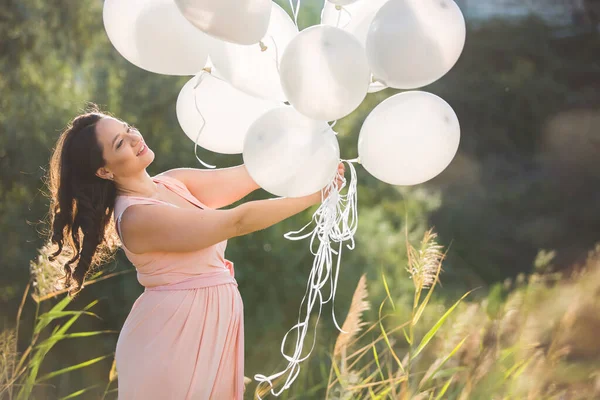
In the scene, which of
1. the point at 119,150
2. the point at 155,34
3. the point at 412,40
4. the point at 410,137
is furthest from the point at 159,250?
the point at 412,40

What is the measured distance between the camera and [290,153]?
139 cm

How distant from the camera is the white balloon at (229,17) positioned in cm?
136

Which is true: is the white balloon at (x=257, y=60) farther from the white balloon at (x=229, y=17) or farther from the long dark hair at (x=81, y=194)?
the long dark hair at (x=81, y=194)

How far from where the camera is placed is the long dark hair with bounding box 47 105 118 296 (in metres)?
1.64

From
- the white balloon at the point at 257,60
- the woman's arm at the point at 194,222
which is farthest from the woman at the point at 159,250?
the white balloon at the point at 257,60

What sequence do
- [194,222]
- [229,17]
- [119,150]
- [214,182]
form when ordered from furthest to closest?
[214,182], [119,150], [194,222], [229,17]

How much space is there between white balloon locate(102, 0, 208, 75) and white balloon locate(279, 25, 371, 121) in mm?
277

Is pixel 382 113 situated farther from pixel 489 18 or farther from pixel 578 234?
pixel 489 18

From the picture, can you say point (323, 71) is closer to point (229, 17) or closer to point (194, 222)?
point (229, 17)

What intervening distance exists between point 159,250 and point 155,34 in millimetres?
477

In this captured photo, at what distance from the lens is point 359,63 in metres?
1.41

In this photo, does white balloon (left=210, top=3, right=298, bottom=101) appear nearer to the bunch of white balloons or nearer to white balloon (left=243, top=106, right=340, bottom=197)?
the bunch of white balloons

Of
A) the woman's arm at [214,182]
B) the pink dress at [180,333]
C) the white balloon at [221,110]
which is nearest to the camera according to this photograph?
the pink dress at [180,333]

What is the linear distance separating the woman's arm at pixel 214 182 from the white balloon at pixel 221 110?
12cm
